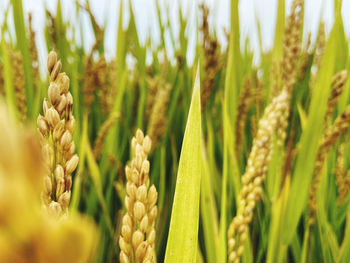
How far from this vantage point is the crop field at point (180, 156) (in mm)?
69

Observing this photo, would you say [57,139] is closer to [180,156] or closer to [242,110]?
[180,156]

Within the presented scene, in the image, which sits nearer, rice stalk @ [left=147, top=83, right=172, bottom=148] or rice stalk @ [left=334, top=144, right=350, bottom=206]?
rice stalk @ [left=334, top=144, right=350, bottom=206]

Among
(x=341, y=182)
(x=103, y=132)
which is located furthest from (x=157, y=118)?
(x=341, y=182)

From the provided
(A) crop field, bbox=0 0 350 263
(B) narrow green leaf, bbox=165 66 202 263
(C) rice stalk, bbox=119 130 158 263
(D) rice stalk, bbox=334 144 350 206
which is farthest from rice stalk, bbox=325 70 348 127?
(C) rice stalk, bbox=119 130 158 263

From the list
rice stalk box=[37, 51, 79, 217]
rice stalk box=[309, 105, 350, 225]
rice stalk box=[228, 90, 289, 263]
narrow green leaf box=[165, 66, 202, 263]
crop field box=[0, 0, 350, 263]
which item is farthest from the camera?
rice stalk box=[309, 105, 350, 225]

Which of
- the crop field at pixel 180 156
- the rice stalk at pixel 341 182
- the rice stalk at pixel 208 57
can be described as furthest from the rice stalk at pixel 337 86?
the rice stalk at pixel 208 57

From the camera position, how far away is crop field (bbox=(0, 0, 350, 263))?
7 centimetres

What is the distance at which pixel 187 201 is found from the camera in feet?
1.23

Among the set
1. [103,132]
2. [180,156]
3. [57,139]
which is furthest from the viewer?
[103,132]

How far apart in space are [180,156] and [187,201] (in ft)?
0.16

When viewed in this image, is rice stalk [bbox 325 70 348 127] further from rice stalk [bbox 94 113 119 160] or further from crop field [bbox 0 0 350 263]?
rice stalk [bbox 94 113 119 160]

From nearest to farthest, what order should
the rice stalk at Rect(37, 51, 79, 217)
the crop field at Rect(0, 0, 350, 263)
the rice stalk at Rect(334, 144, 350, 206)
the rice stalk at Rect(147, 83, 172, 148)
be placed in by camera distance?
the crop field at Rect(0, 0, 350, 263)
the rice stalk at Rect(37, 51, 79, 217)
the rice stalk at Rect(334, 144, 350, 206)
the rice stalk at Rect(147, 83, 172, 148)

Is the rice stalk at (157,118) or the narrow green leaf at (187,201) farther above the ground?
the rice stalk at (157,118)

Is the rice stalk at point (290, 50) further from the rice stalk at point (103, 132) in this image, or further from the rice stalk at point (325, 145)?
the rice stalk at point (103, 132)
